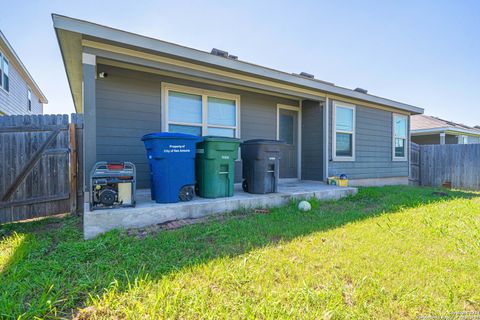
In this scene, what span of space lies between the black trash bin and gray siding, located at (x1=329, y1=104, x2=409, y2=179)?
254cm

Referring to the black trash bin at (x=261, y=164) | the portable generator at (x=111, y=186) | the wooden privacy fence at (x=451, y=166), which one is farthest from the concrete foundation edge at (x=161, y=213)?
the wooden privacy fence at (x=451, y=166)

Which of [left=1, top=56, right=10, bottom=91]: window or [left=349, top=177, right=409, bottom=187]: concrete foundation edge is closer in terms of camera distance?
Answer: [left=349, top=177, right=409, bottom=187]: concrete foundation edge

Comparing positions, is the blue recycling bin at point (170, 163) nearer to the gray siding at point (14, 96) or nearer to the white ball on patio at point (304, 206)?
the white ball on patio at point (304, 206)

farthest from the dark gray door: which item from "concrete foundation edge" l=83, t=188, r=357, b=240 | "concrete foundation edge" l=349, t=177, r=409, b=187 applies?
"concrete foundation edge" l=83, t=188, r=357, b=240

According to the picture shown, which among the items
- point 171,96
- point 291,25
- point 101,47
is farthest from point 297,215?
point 291,25

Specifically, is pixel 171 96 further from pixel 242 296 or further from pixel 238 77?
pixel 242 296

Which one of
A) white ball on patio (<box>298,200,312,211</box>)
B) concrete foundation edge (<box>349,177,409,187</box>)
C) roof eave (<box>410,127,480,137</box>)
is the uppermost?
roof eave (<box>410,127,480,137</box>)

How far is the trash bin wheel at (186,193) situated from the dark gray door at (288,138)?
3.43m

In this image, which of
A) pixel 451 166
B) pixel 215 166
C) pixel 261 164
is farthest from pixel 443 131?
pixel 215 166

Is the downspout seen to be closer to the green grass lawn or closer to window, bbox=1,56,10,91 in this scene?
the green grass lawn

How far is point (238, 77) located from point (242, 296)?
4.16m

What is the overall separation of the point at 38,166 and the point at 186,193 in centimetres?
252

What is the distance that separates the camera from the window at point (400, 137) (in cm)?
801

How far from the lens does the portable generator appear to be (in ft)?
9.88
